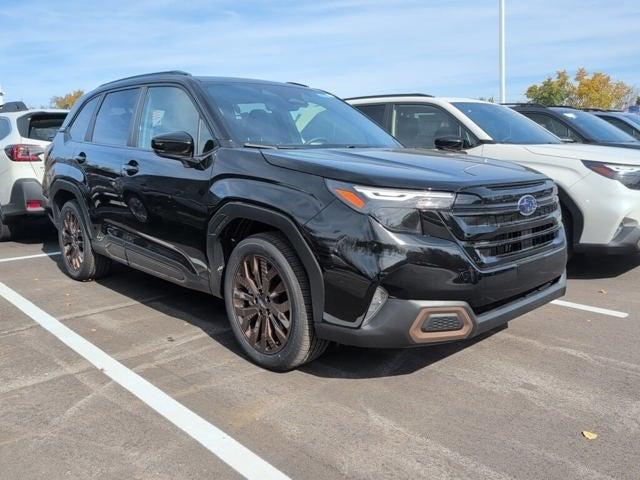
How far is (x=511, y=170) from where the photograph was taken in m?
3.82

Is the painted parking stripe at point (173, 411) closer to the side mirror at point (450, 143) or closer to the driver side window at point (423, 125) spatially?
the side mirror at point (450, 143)

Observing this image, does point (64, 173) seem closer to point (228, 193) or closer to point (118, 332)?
point (118, 332)

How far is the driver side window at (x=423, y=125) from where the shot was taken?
22.1 feet

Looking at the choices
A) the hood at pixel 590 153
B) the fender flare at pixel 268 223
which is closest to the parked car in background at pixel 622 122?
the hood at pixel 590 153

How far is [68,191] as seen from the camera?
5.89 metres

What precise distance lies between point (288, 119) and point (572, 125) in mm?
5170

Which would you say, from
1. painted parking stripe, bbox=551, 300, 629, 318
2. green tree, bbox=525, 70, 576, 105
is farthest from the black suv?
green tree, bbox=525, 70, 576, 105

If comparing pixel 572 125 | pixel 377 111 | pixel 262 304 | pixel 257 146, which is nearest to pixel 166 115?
pixel 257 146

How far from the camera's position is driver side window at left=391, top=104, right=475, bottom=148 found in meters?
6.73

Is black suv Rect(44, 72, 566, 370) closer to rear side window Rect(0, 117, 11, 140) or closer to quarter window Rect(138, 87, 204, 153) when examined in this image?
quarter window Rect(138, 87, 204, 153)

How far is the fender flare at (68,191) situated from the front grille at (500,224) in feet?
12.0

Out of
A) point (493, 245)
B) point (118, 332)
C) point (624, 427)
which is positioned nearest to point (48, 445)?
point (118, 332)

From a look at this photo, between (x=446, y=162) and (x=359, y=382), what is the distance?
144cm

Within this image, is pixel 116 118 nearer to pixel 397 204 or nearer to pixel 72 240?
pixel 72 240
